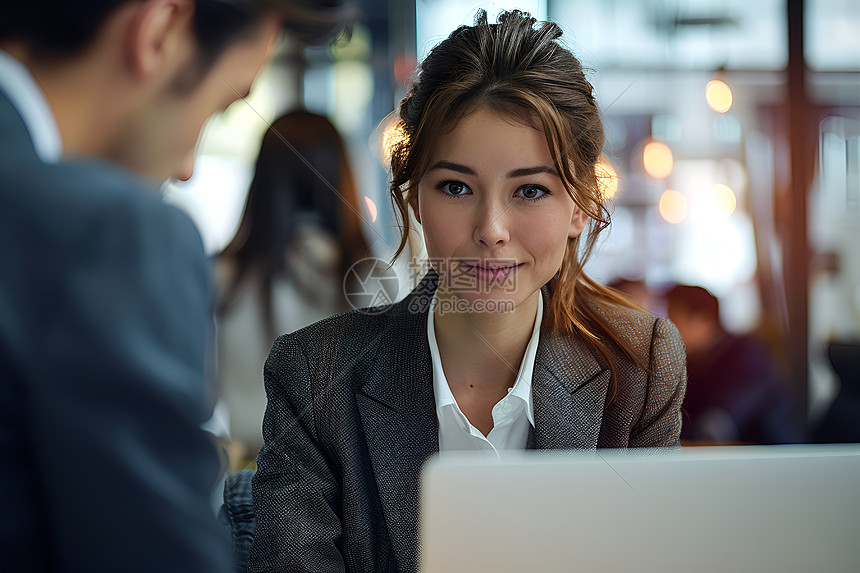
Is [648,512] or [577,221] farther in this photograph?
[577,221]

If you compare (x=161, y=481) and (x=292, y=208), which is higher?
(x=292, y=208)

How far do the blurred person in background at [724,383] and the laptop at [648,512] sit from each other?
67.2 inches

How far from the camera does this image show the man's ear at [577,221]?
905 millimetres

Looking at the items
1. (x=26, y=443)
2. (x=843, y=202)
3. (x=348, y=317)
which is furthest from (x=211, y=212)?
(x=843, y=202)

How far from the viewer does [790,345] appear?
234 cm

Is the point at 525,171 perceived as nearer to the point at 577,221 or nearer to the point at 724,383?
the point at 577,221

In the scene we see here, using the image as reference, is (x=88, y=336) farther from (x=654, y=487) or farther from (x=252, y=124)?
(x=252, y=124)

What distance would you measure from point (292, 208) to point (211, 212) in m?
0.17

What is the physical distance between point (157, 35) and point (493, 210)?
0.45m

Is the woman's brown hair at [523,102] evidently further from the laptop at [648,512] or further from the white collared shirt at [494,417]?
the laptop at [648,512]

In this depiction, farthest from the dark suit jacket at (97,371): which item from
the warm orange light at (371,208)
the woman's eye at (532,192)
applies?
the warm orange light at (371,208)

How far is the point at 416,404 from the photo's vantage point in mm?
844

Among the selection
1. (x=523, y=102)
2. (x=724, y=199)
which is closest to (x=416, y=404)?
(x=523, y=102)

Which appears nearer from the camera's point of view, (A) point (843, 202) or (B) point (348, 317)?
(B) point (348, 317)
